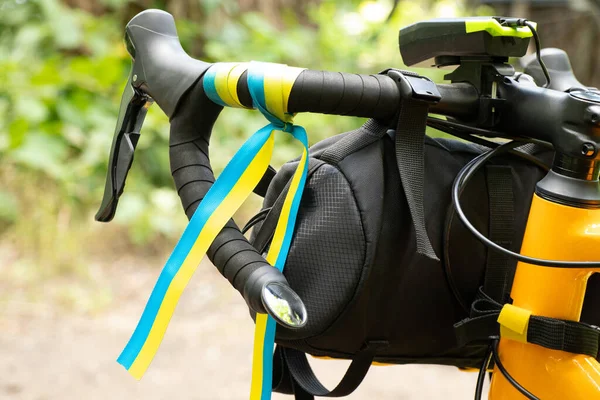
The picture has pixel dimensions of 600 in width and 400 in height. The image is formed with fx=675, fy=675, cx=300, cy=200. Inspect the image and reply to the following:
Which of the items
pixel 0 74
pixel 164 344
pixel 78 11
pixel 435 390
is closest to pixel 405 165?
pixel 435 390

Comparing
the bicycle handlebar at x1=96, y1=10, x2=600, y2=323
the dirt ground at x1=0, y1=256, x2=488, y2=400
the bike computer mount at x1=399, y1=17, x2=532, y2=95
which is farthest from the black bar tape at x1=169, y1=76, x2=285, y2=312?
the dirt ground at x1=0, y1=256, x2=488, y2=400

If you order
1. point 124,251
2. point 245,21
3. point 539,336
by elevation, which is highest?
point 539,336

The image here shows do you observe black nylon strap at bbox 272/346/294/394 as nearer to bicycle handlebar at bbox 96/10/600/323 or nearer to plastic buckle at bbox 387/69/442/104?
bicycle handlebar at bbox 96/10/600/323

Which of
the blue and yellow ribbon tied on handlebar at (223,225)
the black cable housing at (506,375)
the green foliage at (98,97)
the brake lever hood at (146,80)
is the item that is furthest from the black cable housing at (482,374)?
the green foliage at (98,97)

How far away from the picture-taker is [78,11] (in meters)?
3.30

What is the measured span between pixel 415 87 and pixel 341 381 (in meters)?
0.29

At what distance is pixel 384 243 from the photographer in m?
0.61

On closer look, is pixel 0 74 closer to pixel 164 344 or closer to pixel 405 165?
pixel 164 344

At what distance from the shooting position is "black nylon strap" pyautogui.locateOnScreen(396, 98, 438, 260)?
58cm

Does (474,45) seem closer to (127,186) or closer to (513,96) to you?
(513,96)

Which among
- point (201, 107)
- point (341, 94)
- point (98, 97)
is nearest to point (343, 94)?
point (341, 94)

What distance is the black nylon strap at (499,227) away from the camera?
0.65 meters

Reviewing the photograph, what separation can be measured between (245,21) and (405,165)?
10.4 feet

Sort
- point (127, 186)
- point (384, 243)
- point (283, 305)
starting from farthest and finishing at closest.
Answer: point (127, 186) < point (384, 243) < point (283, 305)
